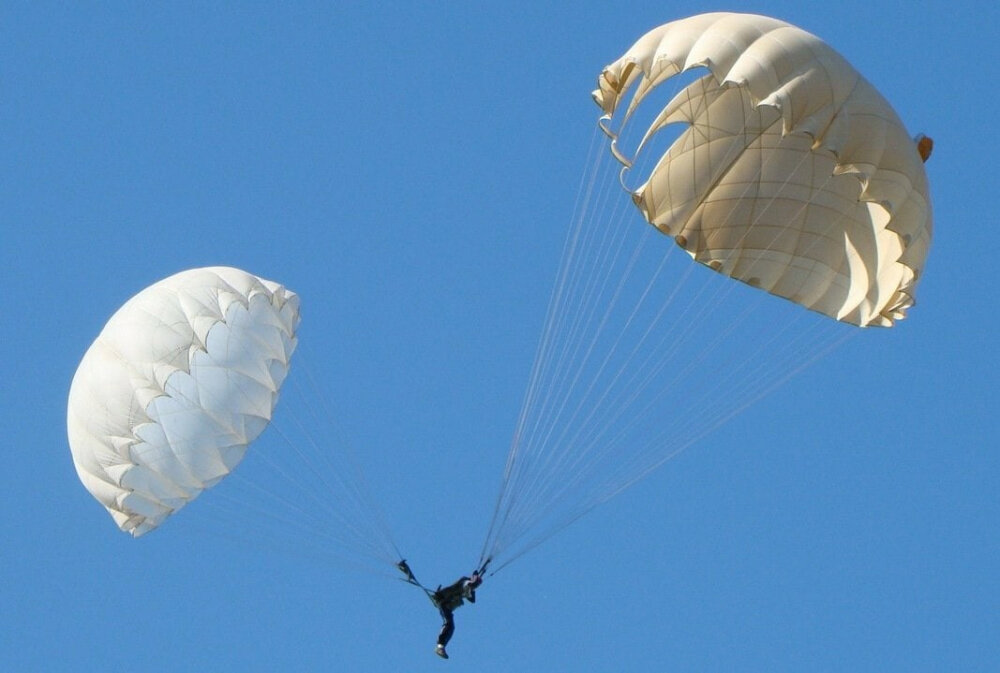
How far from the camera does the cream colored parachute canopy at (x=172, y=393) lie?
94.4ft

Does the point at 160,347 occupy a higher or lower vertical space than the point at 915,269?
higher

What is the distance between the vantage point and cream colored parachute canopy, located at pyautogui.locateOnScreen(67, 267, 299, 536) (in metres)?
28.8

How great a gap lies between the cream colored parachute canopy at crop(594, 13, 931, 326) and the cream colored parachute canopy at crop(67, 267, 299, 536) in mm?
4754

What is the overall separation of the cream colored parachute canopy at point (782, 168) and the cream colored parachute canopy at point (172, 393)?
475 cm

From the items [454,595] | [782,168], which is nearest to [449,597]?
[454,595]

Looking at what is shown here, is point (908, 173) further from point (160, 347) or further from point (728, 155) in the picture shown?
point (160, 347)

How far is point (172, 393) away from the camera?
2875 cm

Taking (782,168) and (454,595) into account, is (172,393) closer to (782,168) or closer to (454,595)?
(454,595)

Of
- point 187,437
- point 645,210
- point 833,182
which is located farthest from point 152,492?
point 833,182

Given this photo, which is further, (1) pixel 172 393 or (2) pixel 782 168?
(2) pixel 782 168

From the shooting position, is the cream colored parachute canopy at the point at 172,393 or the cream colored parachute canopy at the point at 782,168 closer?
the cream colored parachute canopy at the point at 782,168

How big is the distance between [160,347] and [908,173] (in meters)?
8.34

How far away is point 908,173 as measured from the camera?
27.6 m

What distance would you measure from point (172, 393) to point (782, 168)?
7.24 m
